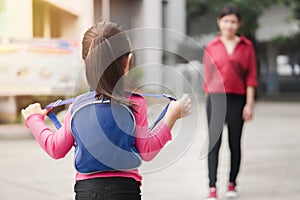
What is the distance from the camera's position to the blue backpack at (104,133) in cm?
237

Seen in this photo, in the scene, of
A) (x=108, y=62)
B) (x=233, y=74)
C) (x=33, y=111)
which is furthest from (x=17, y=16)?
(x=108, y=62)

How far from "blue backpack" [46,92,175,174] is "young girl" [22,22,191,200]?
0.09 feet

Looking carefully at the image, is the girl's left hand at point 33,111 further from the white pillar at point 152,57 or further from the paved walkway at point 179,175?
the paved walkway at point 179,175

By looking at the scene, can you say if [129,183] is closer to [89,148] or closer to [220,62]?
[89,148]

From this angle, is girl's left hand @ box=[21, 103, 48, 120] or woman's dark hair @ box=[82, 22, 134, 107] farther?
girl's left hand @ box=[21, 103, 48, 120]

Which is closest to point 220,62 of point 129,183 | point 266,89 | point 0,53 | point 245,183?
point 245,183

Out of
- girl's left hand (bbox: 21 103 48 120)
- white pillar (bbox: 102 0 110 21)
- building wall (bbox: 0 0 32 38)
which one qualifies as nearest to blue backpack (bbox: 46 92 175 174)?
girl's left hand (bbox: 21 103 48 120)

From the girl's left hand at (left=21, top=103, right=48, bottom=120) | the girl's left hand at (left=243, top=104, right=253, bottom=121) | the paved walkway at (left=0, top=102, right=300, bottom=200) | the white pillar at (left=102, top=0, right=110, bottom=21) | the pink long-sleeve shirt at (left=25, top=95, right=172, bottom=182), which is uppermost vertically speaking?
the white pillar at (left=102, top=0, right=110, bottom=21)

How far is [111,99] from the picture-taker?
7.77ft

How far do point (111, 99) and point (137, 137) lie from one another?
0.15 metres

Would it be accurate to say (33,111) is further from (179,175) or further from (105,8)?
(179,175)

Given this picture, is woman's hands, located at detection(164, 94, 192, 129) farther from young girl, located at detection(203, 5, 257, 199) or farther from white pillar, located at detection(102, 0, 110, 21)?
young girl, located at detection(203, 5, 257, 199)

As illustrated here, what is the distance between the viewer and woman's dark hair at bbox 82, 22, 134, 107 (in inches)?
93.1

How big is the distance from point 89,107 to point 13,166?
5.63 m
